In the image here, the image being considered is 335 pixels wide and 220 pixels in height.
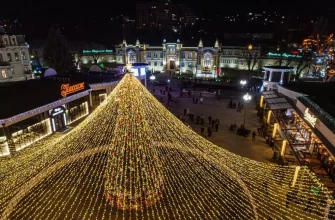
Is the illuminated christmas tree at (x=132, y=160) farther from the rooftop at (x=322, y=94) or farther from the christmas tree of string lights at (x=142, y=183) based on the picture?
the rooftop at (x=322, y=94)

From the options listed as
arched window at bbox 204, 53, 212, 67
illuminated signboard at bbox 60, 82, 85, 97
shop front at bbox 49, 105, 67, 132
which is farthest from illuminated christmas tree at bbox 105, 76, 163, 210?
arched window at bbox 204, 53, 212, 67

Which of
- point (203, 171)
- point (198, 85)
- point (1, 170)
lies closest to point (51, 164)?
point (1, 170)

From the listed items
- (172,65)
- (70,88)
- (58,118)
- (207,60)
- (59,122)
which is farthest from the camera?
(172,65)

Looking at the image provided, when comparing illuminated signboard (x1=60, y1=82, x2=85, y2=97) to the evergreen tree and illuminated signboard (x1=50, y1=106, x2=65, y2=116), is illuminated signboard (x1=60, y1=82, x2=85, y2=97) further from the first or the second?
the evergreen tree

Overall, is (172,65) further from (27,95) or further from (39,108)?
(39,108)

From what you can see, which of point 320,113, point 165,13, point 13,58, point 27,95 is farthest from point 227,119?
point 165,13

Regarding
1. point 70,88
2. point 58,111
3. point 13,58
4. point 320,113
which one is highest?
point 13,58

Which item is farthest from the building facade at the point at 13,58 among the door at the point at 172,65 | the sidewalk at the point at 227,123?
the door at the point at 172,65

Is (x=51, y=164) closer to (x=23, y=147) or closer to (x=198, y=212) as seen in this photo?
(x=23, y=147)
